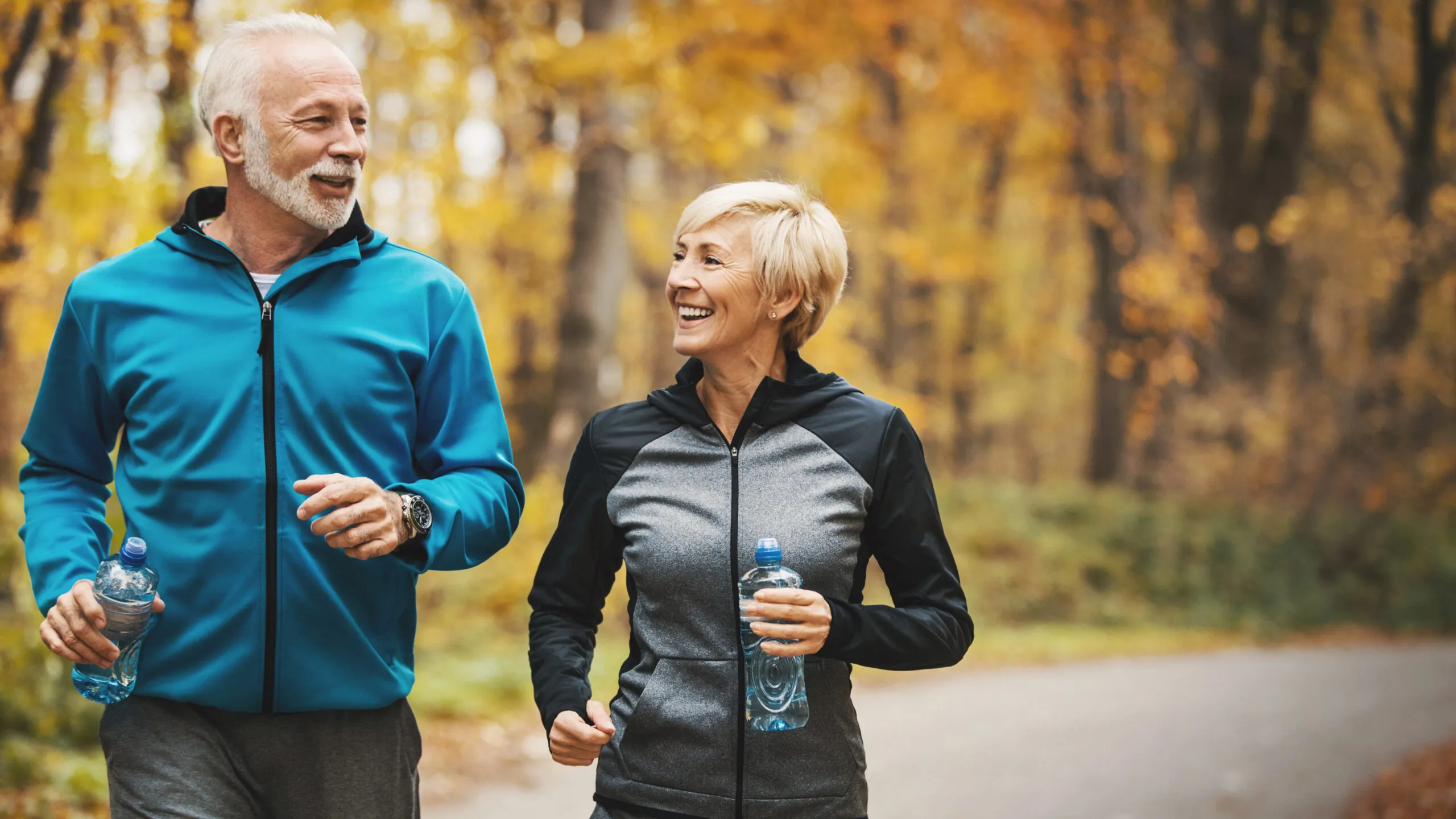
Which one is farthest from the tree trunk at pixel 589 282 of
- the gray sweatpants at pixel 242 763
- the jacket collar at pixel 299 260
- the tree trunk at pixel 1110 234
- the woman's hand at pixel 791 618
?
the woman's hand at pixel 791 618

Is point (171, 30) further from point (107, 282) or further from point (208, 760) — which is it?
point (208, 760)

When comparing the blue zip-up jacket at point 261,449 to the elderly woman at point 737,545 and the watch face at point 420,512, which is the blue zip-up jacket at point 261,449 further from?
the elderly woman at point 737,545

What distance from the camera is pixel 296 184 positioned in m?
3.04

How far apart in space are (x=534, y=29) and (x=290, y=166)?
9.15 metres


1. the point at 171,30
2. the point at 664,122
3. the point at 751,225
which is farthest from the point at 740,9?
the point at 751,225

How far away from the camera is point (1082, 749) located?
9.41m

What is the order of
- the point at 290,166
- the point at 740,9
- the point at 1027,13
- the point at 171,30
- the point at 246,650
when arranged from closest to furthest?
the point at 246,650 → the point at 290,166 → the point at 171,30 → the point at 740,9 → the point at 1027,13

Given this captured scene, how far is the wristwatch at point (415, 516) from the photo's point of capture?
2742mm

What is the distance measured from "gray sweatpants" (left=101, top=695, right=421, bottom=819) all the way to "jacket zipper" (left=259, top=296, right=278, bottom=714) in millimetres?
92

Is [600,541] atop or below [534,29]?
below

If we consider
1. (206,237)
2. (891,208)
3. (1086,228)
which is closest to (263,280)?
(206,237)

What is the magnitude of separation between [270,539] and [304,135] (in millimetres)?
867

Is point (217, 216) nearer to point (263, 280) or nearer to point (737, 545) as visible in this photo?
point (263, 280)

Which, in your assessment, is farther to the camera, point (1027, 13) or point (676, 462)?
point (1027, 13)
